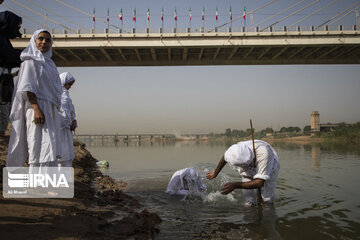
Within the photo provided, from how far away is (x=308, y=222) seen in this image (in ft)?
11.6

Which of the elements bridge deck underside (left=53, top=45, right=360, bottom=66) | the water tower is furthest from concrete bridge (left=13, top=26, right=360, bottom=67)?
the water tower

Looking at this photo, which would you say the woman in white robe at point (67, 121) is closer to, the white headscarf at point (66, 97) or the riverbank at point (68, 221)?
the white headscarf at point (66, 97)

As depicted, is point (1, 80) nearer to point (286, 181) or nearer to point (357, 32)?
point (286, 181)

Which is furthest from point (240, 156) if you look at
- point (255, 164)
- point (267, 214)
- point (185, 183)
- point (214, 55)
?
point (214, 55)

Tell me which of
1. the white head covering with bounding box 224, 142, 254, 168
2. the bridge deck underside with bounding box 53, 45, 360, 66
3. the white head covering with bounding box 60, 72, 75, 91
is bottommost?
the white head covering with bounding box 224, 142, 254, 168

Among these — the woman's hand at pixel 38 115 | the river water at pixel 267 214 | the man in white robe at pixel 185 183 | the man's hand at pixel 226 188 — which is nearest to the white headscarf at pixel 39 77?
the woman's hand at pixel 38 115

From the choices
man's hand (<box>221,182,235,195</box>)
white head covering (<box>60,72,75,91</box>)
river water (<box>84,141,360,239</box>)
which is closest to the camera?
river water (<box>84,141,360,239</box>)

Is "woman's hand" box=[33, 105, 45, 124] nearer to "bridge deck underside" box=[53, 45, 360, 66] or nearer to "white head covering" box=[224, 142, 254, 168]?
"white head covering" box=[224, 142, 254, 168]

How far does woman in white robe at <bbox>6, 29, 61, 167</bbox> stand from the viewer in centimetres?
324

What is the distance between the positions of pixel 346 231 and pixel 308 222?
437 mm

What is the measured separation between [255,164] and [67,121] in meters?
3.19

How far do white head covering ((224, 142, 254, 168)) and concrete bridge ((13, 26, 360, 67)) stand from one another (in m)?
24.2

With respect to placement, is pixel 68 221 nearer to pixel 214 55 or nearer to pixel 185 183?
pixel 185 183

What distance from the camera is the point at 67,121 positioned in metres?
4.88
